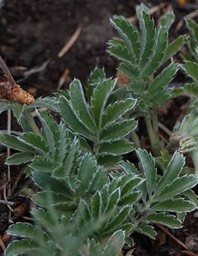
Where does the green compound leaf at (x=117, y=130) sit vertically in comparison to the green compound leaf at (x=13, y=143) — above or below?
above

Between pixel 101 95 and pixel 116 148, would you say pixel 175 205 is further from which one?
pixel 101 95

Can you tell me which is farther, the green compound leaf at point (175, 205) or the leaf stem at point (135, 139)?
the leaf stem at point (135, 139)

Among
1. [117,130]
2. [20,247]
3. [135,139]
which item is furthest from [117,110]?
[20,247]

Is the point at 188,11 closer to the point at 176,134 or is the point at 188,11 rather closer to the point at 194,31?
the point at 194,31

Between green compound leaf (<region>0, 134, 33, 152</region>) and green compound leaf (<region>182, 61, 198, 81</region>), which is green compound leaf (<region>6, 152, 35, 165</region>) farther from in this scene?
green compound leaf (<region>182, 61, 198, 81</region>)

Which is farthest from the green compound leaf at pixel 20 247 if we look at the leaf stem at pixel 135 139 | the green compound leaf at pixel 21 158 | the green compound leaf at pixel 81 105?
the leaf stem at pixel 135 139

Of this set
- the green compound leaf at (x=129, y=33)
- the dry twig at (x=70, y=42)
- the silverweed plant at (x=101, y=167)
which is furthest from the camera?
the dry twig at (x=70, y=42)

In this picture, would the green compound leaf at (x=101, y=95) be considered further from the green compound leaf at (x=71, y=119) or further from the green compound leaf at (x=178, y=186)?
the green compound leaf at (x=178, y=186)

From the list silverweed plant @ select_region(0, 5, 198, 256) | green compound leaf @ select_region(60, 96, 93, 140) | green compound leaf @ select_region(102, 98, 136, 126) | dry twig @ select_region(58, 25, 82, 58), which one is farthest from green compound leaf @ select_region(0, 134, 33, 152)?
dry twig @ select_region(58, 25, 82, 58)

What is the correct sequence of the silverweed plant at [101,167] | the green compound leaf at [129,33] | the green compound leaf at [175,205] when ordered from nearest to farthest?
the silverweed plant at [101,167]
the green compound leaf at [175,205]
the green compound leaf at [129,33]
